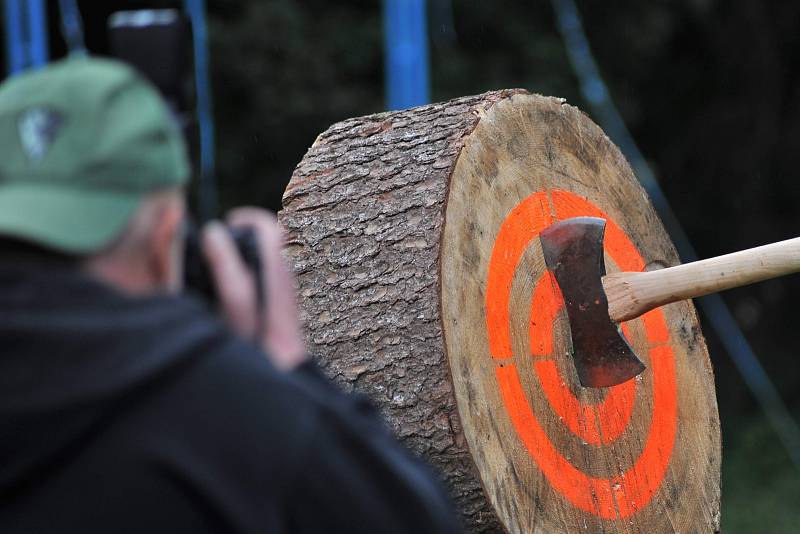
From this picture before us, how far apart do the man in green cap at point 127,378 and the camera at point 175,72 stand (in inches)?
3.0

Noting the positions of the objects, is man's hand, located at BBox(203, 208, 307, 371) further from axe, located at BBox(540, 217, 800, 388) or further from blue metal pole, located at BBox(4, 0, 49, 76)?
blue metal pole, located at BBox(4, 0, 49, 76)

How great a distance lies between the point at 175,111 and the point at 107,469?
0.39m

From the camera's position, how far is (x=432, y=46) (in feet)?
24.5

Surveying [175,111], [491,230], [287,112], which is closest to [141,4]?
[287,112]

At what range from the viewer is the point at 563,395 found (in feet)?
8.23

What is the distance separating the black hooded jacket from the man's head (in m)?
0.04

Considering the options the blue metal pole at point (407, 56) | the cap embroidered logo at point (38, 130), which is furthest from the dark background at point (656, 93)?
the cap embroidered logo at point (38, 130)

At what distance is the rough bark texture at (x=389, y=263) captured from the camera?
7.42ft

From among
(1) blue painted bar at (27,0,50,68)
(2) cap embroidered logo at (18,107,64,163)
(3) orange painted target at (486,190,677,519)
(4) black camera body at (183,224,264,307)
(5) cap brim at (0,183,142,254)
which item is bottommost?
(3) orange painted target at (486,190,677,519)

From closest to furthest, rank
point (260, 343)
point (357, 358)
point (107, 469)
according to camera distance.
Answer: point (107, 469), point (260, 343), point (357, 358)

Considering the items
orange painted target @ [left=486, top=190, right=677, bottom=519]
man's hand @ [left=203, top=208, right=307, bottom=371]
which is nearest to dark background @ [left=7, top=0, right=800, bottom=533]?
orange painted target @ [left=486, top=190, right=677, bottom=519]

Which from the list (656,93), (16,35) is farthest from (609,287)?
(656,93)

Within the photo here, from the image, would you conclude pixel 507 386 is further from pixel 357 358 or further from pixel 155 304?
pixel 155 304

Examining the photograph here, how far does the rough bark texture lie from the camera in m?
2.26
